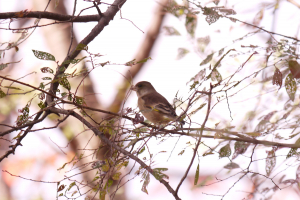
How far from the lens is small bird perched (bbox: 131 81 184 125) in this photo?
109 inches

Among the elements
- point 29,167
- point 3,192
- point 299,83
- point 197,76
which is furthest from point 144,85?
point 3,192

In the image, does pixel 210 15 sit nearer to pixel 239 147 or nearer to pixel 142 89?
pixel 239 147

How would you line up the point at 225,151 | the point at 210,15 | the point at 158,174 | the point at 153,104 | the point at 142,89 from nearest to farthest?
the point at 158,174, the point at 225,151, the point at 210,15, the point at 153,104, the point at 142,89

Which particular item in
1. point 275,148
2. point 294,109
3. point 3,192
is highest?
point 3,192

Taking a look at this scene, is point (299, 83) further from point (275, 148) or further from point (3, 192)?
point (3, 192)

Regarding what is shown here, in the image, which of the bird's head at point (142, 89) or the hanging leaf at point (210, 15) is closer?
the hanging leaf at point (210, 15)

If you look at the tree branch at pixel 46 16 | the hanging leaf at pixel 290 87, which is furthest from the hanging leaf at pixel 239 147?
the tree branch at pixel 46 16

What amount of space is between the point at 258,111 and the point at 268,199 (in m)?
0.56

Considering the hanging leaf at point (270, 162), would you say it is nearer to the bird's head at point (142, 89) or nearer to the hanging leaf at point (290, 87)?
the hanging leaf at point (290, 87)

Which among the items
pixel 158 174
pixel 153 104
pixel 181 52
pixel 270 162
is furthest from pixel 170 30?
pixel 158 174

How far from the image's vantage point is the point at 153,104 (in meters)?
3.39

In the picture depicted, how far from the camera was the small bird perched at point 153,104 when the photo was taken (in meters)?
2.78

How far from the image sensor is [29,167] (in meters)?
7.01

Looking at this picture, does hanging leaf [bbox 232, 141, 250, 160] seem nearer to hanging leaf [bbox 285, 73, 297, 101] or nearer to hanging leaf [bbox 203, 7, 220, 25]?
hanging leaf [bbox 285, 73, 297, 101]
